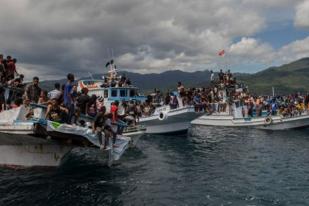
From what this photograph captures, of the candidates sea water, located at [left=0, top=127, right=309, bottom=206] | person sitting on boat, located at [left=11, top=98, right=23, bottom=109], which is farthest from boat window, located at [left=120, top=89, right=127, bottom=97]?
person sitting on boat, located at [left=11, top=98, right=23, bottom=109]

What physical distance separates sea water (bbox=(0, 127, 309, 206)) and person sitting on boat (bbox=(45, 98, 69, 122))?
274 centimetres

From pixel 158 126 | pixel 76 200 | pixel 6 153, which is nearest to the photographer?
pixel 76 200

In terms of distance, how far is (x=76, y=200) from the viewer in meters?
14.4

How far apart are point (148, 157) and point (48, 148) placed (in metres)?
7.06

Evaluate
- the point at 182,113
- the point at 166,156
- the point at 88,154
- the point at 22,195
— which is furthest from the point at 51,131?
the point at 182,113

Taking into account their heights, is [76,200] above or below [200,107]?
below

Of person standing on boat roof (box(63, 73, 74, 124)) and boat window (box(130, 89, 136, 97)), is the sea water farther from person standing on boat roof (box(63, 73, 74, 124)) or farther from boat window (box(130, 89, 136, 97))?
boat window (box(130, 89, 136, 97))

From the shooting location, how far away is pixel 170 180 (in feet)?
58.0

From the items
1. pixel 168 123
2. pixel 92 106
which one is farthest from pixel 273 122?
pixel 92 106

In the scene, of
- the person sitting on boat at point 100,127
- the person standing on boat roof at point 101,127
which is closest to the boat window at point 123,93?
the person standing on boat roof at point 101,127

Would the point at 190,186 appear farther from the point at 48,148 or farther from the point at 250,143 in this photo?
the point at 250,143

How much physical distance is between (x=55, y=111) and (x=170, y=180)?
19.9ft

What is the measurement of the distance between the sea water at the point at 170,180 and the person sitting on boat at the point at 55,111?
2736 millimetres

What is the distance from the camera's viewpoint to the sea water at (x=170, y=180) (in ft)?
47.9
